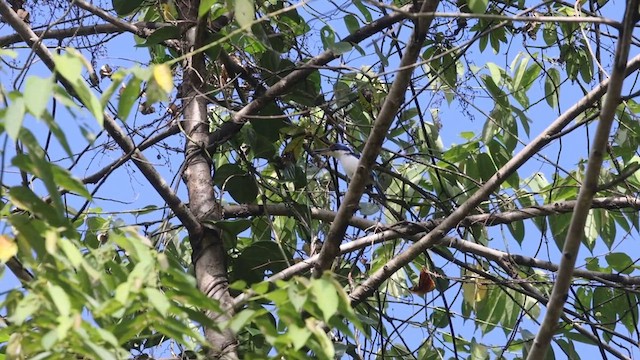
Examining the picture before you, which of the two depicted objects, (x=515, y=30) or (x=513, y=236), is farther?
(x=515, y=30)

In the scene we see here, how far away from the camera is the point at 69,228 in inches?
71.1

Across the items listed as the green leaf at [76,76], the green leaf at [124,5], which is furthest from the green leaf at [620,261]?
the green leaf at [76,76]

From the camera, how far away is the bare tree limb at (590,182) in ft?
6.18

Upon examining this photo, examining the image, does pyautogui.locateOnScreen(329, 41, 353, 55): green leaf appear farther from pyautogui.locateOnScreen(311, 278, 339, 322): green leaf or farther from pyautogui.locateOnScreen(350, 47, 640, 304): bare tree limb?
pyautogui.locateOnScreen(311, 278, 339, 322): green leaf

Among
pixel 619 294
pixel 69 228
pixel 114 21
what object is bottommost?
pixel 69 228

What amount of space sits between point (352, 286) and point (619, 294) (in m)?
1.10

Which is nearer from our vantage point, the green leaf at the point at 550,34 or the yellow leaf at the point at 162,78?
the yellow leaf at the point at 162,78

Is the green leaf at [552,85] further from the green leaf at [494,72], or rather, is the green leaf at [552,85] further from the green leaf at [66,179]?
the green leaf at [66,179]

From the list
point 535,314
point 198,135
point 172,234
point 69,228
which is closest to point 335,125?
point 198,135

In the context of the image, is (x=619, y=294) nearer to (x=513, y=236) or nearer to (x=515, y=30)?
(x=513, y=236)

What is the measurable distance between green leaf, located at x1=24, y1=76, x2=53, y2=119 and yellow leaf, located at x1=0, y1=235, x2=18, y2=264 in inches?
12.4

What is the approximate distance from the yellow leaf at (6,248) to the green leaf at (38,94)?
0.32 metres

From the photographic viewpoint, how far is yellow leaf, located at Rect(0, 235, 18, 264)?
175cm

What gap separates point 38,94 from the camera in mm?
1570
